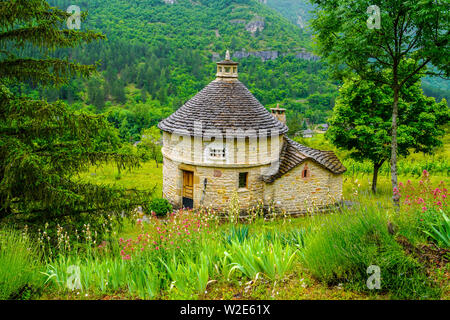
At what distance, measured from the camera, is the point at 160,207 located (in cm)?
1708

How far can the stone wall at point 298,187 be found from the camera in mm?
17594

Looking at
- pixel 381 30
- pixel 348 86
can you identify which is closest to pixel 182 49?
pixel 348 86

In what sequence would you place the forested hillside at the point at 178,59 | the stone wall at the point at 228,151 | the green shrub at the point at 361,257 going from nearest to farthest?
the green shrub at the point at 361,257 < the stone wall at the point at 228,151 < the forested hillside at the point at 178,59

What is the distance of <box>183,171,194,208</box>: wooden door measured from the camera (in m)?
17.6

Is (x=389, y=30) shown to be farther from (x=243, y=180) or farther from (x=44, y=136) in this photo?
(x=44, y=136)

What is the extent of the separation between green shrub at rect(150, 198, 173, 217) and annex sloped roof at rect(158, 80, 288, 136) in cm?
355

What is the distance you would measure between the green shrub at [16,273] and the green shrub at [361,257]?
14.1 ft

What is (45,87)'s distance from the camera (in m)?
9.10

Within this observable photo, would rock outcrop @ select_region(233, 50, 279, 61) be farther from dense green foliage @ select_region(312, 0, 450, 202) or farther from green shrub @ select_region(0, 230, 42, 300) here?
green shrub @ select_region(0, 230, 42, 300)

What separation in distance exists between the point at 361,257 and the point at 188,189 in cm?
1316

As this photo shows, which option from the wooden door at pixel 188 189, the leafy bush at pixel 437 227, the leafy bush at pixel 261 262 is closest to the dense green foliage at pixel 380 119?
the wooden door at pixel 188 189

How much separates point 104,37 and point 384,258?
866cm

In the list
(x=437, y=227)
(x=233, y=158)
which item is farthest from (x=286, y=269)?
(x=233, y=158)

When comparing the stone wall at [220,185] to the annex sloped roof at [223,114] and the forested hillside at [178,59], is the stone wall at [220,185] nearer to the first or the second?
the annex sloped roof at [223,114]
